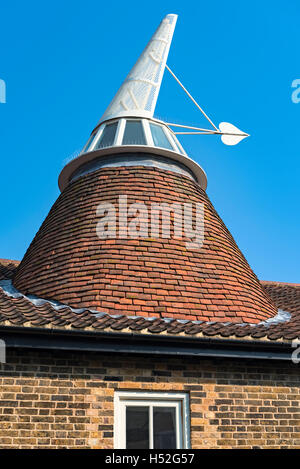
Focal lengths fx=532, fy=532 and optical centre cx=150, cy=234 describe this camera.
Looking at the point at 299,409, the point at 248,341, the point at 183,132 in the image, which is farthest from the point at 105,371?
the point at 183,132

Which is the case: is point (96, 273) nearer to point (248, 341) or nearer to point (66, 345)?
point (66, 345)

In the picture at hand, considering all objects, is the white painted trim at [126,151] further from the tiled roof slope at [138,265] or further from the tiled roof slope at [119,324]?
the tiled roof slope at [119,324]

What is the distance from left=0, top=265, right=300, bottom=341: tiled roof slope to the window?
76 cm

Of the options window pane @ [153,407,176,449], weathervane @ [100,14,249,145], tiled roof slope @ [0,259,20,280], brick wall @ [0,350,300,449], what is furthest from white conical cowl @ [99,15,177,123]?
window pane @ [153,407,176,449]

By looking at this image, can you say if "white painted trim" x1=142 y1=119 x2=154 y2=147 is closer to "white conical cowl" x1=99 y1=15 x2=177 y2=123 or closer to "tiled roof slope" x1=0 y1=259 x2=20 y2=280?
"white conical cowl" x1=99 y1=15 x2=177 y2=123

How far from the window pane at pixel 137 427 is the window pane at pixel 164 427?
4.0 inches

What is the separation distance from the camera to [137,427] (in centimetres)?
601

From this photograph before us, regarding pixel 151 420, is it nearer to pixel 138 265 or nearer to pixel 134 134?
pixel 138 265

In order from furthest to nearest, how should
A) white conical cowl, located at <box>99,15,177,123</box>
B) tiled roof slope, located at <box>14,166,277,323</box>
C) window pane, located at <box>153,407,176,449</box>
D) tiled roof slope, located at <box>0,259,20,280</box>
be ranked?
1. white conical cowl, located at <box>99,15,177,123</box>
2. tiled roof slope, located at <box>0,259,20,280</box>
3. tiled roof slope, located at <box>14,166,277,323</box>
4. window pane, located at <box>153,407,176,449</box>

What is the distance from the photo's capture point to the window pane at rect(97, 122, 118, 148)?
409 inches

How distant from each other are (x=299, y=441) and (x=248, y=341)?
4.47ft

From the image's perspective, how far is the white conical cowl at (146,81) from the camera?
1159 cm

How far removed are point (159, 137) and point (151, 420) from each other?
19.8 ft

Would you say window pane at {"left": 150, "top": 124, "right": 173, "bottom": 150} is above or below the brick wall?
above
